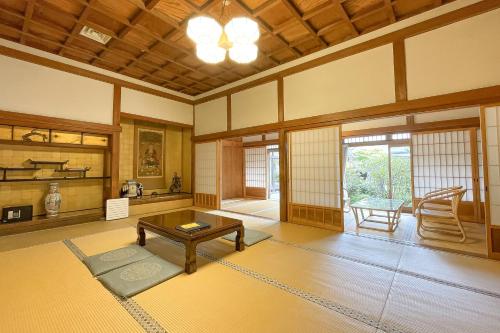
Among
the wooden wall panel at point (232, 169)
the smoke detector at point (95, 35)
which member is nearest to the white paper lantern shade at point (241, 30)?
the smoke detector at point (95, 35)

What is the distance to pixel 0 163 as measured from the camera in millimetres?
3840

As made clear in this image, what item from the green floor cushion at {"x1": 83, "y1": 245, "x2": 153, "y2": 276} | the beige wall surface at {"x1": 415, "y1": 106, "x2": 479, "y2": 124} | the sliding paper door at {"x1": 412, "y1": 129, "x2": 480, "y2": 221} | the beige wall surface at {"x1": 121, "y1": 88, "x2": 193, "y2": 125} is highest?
the beige wall surface at {"x1": 121, "y1": 88, "x2": 193, "y2": 125}

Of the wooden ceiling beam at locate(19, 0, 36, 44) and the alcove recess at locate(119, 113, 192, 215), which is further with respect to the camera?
the alcove recess at locate(119, 113, 192, 215)

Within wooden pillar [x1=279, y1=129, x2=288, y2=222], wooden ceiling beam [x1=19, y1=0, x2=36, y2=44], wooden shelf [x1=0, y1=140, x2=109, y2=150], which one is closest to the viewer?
wooden ceiling beam [x1=19, y1=0, x2=36, y2=44]

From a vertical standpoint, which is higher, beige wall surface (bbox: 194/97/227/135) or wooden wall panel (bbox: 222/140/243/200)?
beige wall surface (bbox: 194/97/227/135)

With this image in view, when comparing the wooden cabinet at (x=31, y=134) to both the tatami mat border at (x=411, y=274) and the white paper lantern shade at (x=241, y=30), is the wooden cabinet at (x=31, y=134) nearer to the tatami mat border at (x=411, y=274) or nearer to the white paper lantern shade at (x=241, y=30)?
the white paper lantern shade at (x=241, y=30)

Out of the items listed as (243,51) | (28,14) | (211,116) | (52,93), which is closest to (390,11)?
(243,51)

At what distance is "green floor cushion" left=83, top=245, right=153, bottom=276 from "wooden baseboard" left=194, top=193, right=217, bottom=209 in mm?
3040

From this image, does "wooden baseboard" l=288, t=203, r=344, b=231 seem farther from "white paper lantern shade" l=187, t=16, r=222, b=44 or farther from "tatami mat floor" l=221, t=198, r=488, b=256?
"white paper lantern shade" l=187, t=16, r=222, b=44

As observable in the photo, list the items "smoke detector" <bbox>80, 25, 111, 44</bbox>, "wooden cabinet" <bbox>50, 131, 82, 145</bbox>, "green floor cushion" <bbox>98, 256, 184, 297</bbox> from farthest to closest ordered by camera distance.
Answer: "wooden cabinet" <bbox>50, 131, 82, 145</bbox> → "smoke detector" <bbox>80, 25, 111, 44</bbox> → "green floor cushion" <bbox>98, 256, 184, 297</bbox>

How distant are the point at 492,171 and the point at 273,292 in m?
3.03

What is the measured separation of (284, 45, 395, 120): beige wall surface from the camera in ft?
11.3

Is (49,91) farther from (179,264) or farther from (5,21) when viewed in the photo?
(179,264)

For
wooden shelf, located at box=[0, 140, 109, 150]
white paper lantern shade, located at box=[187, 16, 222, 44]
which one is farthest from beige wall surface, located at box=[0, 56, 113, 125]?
white paper lantern shade, located at box=[187, 16, 222, 44]
